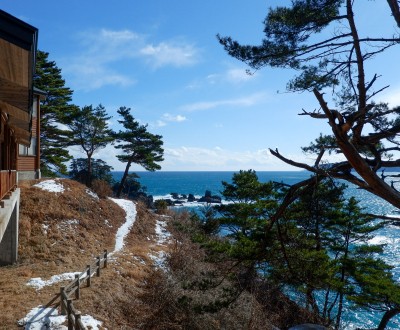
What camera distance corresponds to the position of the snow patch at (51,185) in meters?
20.7

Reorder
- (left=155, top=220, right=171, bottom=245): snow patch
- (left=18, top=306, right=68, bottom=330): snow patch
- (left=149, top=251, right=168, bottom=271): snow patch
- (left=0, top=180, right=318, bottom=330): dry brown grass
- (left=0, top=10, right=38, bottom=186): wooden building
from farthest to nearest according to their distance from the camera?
(left=155, top=220, right=171, bottom=245): snow patch → (left=149, top=251, right=168, bottom=271): snow patch → (left=0, top=180, right=318, bottom=330): dry brown grass → (left=18, top=306, right=68, bottom=330): snow patch → (left=0, top=10, right=38, bottom=186): wooden building

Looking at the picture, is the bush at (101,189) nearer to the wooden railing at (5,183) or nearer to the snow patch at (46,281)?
the snow patch at (46,281)

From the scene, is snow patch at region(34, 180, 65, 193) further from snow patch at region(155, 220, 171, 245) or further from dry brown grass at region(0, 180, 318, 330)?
snow patch at region(155, 220, 171, 245)

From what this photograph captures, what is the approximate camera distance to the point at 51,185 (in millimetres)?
21359

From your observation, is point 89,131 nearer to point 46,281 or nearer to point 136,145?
point 136,145

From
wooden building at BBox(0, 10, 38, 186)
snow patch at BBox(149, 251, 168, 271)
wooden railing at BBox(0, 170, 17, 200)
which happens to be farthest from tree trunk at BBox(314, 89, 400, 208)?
snow patch at BBox(149, 251, 168, 271)

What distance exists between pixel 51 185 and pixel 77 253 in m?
7.32

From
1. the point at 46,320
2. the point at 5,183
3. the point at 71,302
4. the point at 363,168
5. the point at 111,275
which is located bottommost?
the point at 111,275

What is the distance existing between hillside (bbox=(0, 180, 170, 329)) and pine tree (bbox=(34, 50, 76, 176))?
17.6ft

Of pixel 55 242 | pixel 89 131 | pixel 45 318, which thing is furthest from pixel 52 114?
pixel 45 318

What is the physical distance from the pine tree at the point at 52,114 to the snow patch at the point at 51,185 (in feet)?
19.5

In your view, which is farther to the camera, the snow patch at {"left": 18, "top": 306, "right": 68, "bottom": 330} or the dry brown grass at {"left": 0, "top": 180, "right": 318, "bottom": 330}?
the dry brown grass at {"left": 0, "top": 180, "right": 318, "bottom": 330}

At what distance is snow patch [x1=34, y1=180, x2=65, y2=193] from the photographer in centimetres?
2069

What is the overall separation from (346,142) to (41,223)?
1633 cm
